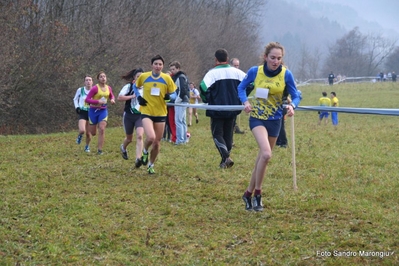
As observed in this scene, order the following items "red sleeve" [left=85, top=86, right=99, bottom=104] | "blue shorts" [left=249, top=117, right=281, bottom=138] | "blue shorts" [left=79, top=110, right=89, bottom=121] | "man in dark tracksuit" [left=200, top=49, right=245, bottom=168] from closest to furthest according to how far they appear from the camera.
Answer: "blue shorts" [left=249, top=117, right=281, bottom=138] → "man in dark tracksuit" [left=200, top=49, right=245, bottom=168] → "red sleeve" [left=85, top=86, right=99, bottom=104] → "blue shorts" [left=79, top=110, right=89, bottom=121]

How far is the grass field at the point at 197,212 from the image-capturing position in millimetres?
6258

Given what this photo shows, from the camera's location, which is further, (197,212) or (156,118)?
(156,118)

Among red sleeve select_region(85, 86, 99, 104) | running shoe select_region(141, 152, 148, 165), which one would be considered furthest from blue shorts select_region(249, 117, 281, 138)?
red sleeve select_region(85, 86, 99, 104)

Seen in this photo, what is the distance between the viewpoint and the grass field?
6.26m

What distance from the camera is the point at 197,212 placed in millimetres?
8062

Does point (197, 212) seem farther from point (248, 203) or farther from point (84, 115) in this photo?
point (84, 115)

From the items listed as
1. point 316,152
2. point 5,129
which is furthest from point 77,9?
point 316,152

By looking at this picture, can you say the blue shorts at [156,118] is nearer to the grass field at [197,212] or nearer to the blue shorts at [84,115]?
the grass field at [197,212]

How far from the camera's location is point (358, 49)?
13900cm

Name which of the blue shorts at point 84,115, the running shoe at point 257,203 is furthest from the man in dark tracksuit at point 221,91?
the blue shorts at point 84,115

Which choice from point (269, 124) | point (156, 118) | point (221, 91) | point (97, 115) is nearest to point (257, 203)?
point (269, 124)

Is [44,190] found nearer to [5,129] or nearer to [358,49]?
[5,129]

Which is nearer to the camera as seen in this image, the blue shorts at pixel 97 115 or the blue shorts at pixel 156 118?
the blue shorts at pixel 156 118

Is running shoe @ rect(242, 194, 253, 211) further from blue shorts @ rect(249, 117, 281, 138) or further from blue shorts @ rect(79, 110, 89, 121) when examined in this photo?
blue shorts @ rect(79, 110, 89, 121)
